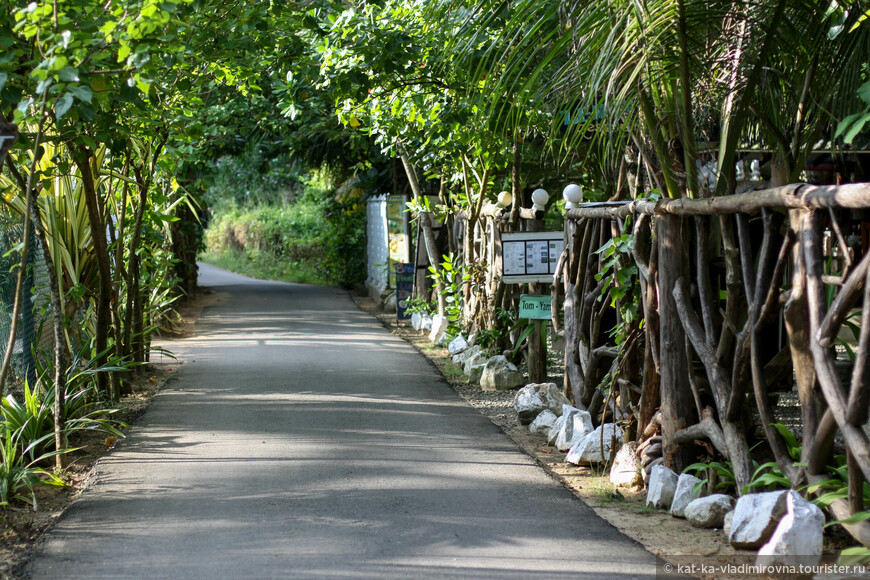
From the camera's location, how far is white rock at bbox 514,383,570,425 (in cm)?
Answer: 723

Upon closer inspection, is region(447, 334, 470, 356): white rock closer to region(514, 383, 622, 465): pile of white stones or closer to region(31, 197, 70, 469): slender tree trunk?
region(514, 383, 622, 465): pile of white stones

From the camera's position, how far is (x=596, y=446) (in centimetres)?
598

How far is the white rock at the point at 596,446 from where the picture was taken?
595 cm

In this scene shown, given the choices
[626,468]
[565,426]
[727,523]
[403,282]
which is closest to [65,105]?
[727,523]

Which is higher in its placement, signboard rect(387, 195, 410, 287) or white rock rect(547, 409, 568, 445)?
signboard rect(387, 195, 410, 287)

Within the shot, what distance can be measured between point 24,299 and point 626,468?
5.02 metres

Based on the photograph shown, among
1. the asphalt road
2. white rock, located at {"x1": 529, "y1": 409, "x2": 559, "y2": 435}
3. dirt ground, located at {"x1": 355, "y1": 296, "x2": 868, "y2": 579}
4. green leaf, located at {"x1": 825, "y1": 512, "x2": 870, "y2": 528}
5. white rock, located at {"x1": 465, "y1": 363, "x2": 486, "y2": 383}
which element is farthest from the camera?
white rock, located at {"x1": 465, "y1": 363, "x2": 486, "y2": 383}

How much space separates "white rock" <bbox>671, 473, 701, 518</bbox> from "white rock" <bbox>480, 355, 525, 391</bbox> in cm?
396

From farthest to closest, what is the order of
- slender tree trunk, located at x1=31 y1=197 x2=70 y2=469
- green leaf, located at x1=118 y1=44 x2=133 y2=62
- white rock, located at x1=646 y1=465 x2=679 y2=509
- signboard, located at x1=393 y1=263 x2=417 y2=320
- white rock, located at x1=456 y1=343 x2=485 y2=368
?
signboard, located at x1=393 y1=263 x2=417 y2=320 → white rock, located at x1=456 y1=343 x2=485 y2=368 → slender tree trunk, located at x1=31 y1=197 x2=70 y2=469 → white rock, located at x1=646 y1=465 x2=679 y2=509 → green leaf, located at x1=118 y1=44 x2=133 y2=62

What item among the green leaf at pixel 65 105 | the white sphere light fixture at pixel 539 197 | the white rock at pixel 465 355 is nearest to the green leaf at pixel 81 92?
the green leaf at pixel 65 105

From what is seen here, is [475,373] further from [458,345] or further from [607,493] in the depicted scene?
[607,493]

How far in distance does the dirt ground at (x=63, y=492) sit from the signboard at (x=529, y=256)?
12.0 ft

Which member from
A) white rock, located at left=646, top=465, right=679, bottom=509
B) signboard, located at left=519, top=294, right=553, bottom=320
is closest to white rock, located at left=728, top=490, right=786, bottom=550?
white rock, located at left=646, top=465, right=679, bottom=509

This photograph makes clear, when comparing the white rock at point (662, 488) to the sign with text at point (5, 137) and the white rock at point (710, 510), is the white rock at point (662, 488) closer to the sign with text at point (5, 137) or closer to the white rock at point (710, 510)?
the white rock at point (710, 510)
